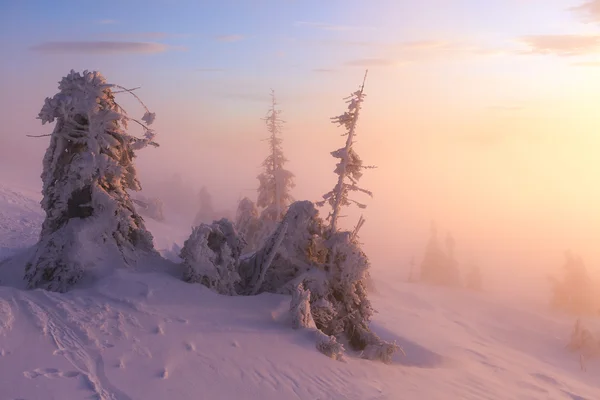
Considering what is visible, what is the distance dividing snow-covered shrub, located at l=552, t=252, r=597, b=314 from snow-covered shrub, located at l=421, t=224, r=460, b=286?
43.4ft

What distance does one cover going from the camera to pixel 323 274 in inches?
662

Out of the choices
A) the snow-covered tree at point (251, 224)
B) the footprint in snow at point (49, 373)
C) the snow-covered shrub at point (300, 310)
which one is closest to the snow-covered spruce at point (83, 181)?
the snow-covered shrub at point (300, 310)

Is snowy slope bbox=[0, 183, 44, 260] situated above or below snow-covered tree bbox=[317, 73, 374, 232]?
below

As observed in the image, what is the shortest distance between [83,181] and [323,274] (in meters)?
8.33

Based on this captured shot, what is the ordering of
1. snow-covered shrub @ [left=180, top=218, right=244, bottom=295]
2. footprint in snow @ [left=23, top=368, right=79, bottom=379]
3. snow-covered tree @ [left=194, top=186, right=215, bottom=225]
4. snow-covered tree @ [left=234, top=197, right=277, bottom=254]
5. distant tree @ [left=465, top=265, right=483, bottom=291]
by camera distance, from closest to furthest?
footprint in snow @ [left=23, top=368, right=79, bottom=379]
snow-covered shrub @ [left=180, top=218, right=244, bottom=295]
snow-covered tree @ [left=234, top=197, right=277, bottom=254]
distant tree @ [left=465, top=265, right=483, bottom=291]
snow-covered tree @ [left=194, top=186, right=215, bottom=225]

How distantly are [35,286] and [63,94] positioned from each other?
582 centimetres

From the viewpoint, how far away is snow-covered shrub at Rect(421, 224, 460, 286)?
2485 inches

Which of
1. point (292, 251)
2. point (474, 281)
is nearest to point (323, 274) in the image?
point (292, 251)

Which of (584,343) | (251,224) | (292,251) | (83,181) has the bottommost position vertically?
(584,343)

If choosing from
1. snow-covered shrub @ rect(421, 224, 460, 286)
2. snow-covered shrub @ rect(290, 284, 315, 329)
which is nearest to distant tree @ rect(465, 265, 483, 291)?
snow-covered shrub @ rect(421, 224, 460, 286)

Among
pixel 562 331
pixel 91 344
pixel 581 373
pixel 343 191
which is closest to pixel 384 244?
Result: pixel 562 331

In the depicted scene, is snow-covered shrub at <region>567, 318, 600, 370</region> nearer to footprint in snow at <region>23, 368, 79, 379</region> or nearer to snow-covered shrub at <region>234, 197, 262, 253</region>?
snow-covered shrub at <region>234, 197, 262, 253</region>

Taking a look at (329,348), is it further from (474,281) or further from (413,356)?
(474,281)

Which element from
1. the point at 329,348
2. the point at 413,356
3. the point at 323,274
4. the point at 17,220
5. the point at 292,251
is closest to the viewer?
the point at 329,348
